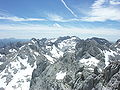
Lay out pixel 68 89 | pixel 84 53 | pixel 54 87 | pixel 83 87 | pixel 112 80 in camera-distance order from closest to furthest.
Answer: pixel 112 80 → pixel 83 87 → pixel 68 89 → pixel 54 87 → pixel 84 53

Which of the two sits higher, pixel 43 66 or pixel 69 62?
pixel 69 62

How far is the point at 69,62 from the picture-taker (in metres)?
147

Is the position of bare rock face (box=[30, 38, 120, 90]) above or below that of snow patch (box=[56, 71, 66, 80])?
above

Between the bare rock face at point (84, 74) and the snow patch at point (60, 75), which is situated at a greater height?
the bare rock face at point (84, 74)

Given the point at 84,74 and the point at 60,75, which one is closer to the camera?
the point at 84,74

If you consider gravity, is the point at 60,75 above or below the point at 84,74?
below

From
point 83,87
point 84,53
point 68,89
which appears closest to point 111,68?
point 83,87

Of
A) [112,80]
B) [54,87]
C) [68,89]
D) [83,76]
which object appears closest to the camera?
[112,80]

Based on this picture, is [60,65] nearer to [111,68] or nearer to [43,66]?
[43,66]

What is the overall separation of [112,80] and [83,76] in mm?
33538

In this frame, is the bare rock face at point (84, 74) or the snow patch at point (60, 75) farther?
the snow patch at point (60, 75)

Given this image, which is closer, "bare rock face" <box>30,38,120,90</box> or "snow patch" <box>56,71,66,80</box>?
"bare rock face" <box>30,38,120,90</box>

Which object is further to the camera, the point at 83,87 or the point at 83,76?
the point at 83,76

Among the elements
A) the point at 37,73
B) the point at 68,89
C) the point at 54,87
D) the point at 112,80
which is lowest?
the point at 37,73
